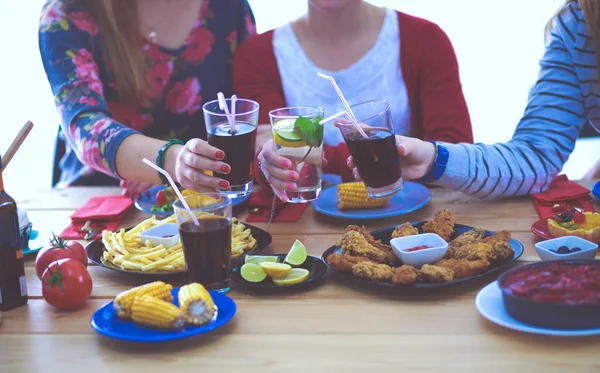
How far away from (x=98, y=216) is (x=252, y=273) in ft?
2.37

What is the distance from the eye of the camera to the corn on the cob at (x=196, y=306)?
130 cm

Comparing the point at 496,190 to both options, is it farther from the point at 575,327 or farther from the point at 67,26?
the point at 67,26

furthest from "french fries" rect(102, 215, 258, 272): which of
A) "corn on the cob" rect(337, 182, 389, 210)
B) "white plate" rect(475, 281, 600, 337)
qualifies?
"white plate" rect(475, 281, 600, 337)

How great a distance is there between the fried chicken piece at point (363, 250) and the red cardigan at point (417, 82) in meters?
0.67

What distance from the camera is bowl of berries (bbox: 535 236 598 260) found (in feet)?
4.83

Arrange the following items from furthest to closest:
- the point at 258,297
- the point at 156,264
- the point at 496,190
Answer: the point at 496,190
the point at 156,264
the point at 258,297

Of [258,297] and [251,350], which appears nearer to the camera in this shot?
[251,350]

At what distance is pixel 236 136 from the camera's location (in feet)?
5.56

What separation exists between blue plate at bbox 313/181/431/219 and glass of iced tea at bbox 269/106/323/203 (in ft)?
0.76

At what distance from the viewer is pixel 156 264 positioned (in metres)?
1.60

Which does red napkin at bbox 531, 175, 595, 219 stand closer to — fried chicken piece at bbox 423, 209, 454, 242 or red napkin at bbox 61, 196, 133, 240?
fried chicken piece at bbox 423, 209, 454, 242

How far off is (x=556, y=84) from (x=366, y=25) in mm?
759

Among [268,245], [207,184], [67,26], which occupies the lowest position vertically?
[268,245]

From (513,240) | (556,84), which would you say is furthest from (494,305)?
(556,84)
